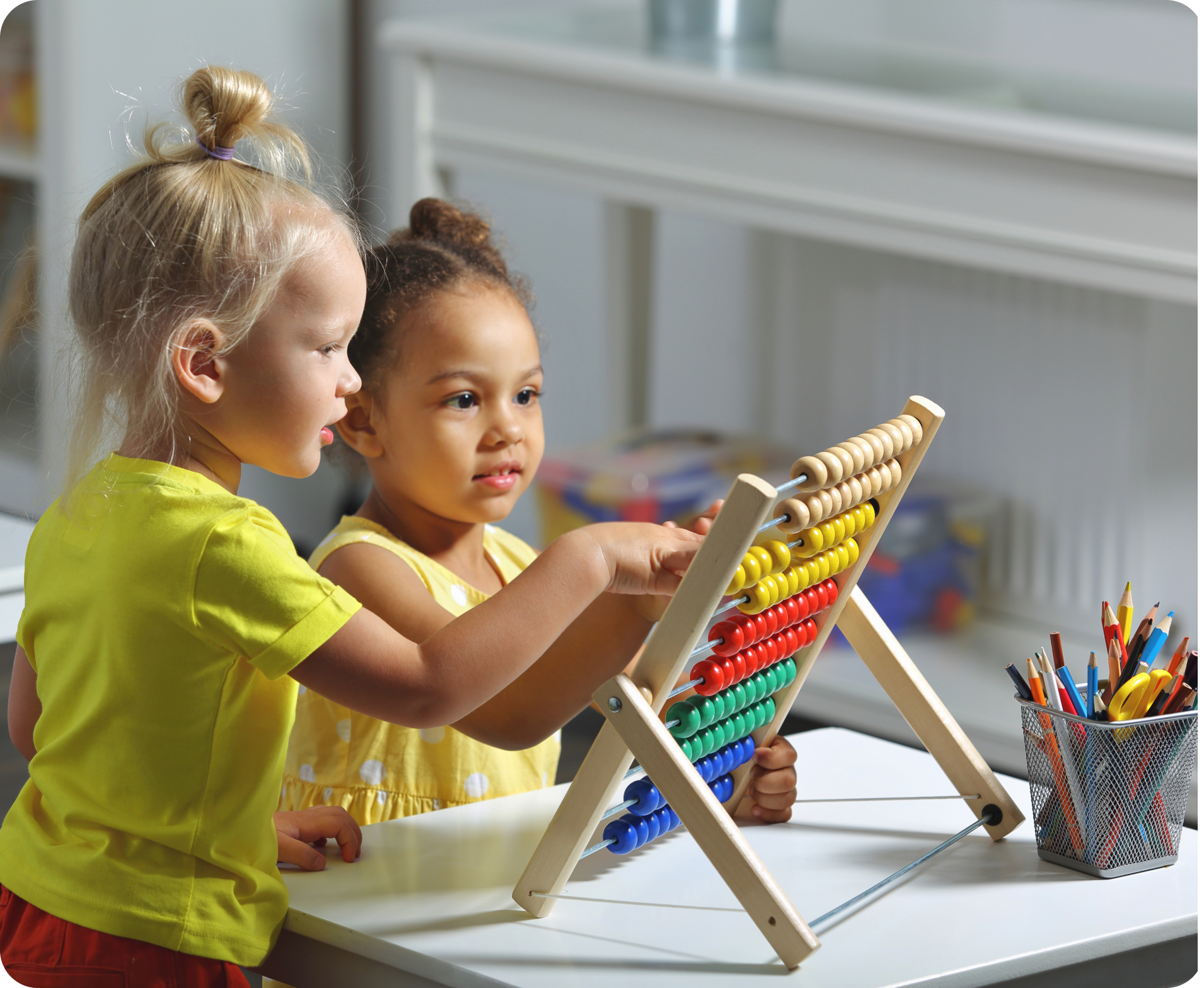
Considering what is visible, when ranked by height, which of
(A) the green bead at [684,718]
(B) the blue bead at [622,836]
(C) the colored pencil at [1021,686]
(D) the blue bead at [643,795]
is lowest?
(B) the blue bead at [622,836]

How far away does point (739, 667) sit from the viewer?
3.06 ft

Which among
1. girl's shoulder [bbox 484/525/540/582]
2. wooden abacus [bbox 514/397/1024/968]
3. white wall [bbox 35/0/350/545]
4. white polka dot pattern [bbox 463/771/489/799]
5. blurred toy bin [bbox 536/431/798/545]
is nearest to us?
wooden abacus [bbox 514/397/1024/968]

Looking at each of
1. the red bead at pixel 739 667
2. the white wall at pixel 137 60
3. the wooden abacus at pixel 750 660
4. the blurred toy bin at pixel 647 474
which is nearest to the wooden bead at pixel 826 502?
the wooden abacus at pixel 750 660

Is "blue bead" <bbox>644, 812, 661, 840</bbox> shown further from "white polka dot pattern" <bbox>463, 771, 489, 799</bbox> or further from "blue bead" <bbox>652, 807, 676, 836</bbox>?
"white polka dot pattern" <bbox>463, 771, 489, 799</bbox>

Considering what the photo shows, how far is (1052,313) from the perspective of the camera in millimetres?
2459

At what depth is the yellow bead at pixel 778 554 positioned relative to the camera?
0.92m

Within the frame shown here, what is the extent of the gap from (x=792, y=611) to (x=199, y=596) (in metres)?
0.36

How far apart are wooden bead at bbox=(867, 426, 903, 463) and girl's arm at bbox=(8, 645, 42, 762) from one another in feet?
1.76

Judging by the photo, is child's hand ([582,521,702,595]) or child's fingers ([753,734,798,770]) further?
child's fingers ([753,734,798,770])

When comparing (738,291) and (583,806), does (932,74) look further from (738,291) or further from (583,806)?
(583,806)

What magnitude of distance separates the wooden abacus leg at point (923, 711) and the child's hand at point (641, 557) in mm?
183

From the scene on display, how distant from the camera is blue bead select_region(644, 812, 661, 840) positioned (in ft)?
3.10

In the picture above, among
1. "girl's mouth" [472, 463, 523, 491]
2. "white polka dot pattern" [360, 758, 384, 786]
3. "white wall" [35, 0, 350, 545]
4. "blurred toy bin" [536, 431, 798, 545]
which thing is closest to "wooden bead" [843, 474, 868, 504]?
"girl's mouth" [472, 463, 523, 491]

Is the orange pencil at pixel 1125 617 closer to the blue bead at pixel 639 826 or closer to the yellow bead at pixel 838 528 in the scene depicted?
the yellow bead at pixel 838 528
